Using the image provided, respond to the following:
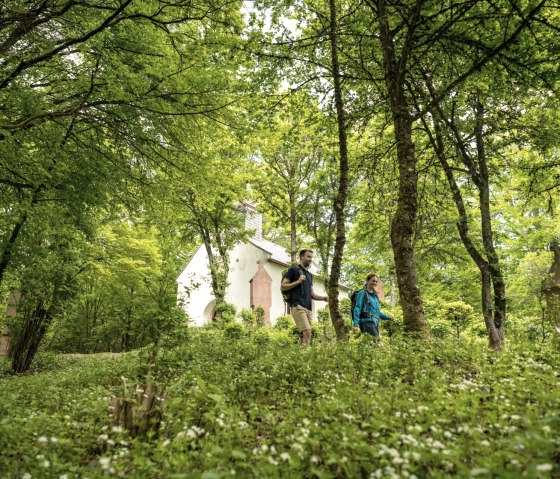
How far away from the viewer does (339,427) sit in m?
2.47

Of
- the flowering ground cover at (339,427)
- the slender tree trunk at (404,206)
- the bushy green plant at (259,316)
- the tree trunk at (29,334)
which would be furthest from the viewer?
the bushy green plant at (259,316)

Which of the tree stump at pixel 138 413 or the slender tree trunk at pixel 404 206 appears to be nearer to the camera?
the tree stump at pixel 138 413

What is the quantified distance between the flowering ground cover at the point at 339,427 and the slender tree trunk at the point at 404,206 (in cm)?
58

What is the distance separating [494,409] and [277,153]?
2154cm

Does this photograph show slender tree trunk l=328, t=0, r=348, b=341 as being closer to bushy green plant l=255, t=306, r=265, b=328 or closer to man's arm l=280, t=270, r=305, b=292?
man's arm l=280, t=270, r=305, b=292

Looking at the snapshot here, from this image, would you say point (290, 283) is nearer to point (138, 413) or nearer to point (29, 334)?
point (138, 413)

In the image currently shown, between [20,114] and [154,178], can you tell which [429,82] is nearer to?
[154,178]

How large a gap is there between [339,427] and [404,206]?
3.71 m

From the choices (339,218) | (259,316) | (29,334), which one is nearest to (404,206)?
(339,218)

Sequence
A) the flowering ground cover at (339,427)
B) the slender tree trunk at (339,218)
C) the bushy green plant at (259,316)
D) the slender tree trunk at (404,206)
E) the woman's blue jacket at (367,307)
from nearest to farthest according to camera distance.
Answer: the flowering ground cover at (339,427) → the slender tree trunk at (404,206) → the woman's blue jacket at (367,307) → the slender tree trunk at (339,218) → the bushy green plant at (259,316)

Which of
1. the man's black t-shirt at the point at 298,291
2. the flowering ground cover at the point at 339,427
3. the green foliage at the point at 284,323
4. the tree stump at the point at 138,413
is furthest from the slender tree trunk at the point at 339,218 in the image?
the green foliage at the point at 284,323

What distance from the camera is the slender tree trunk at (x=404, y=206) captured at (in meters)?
5.22

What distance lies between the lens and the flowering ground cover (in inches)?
81.7

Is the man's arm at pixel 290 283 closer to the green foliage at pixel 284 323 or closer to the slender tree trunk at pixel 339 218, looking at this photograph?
the slender tree trunk at pixel 339 218
